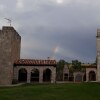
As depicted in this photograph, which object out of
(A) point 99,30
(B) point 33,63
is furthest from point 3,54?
(A) point 99,30

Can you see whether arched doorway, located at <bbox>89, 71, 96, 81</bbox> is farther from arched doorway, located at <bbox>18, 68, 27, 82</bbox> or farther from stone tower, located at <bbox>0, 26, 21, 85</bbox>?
stone tower, located at <bbox>0, 26, 21, 85</bbox>

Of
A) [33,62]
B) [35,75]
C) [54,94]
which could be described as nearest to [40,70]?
[33,62]

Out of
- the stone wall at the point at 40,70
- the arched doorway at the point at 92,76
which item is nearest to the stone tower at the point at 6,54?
the stone wall at the point at 40,70

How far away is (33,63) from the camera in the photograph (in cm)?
4544

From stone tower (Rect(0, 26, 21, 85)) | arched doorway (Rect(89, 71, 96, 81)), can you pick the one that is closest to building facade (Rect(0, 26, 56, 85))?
stone tower (Rect(0, 26, 21, 85))

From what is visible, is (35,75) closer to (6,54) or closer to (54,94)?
(6,54)

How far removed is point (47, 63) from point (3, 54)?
6513 millimetres

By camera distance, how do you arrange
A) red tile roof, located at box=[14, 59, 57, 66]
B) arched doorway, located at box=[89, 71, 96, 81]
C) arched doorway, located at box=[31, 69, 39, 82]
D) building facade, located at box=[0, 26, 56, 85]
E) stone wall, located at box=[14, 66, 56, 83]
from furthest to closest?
arched doorway, located at box=[89, 71, 96, 81], arched doorway, located at box=[31, 69, 39, 82], red tile roof, located at box=[14, 59, 57, 66], stone wall, located at box=[14, 66, 56, 83], building facade, located at box=[0, 26, 56, 85]

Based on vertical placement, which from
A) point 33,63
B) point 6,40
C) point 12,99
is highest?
point 6,40

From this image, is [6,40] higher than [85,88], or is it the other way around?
[6,40]

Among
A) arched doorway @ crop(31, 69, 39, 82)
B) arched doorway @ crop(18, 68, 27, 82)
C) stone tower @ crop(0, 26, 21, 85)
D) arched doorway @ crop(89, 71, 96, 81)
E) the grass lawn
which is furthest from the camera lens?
arched doorway @ crop(89, 71, 96, 81)

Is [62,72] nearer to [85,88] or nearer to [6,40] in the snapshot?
[6,40]

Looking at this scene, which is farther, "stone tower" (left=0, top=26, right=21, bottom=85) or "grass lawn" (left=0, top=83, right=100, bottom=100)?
"stone tower" (left=0, top=26, right=21, bottom=85)

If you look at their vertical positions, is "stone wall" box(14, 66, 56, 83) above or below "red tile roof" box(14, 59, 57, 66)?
below
